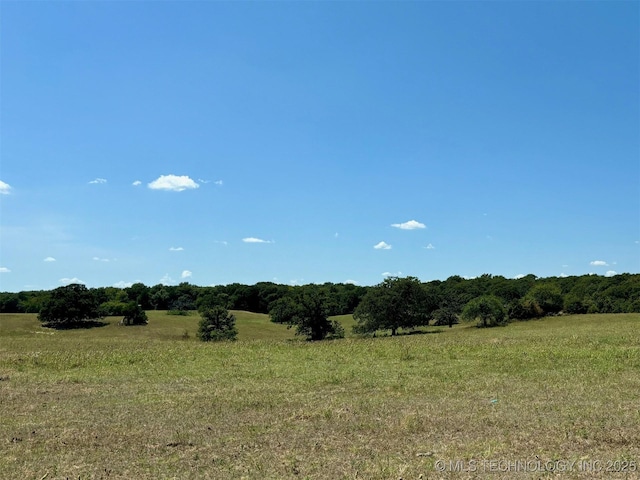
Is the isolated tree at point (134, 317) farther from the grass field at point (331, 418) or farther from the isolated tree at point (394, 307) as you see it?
the grass field at point (331, 418)

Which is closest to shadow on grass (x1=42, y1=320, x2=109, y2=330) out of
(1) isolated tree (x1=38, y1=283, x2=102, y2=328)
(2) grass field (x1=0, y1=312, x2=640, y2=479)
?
(1) isolated tree (x1=38, y1=283, x2=102, y2=328)

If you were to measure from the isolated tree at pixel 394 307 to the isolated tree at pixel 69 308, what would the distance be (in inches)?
2343

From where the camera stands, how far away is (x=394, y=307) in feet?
228

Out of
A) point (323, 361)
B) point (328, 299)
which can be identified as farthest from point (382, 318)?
point (323, 361)

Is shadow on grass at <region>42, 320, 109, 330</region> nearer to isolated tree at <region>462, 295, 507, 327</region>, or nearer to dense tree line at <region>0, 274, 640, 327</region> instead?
dense tree line at <region>0, 274, 640, 327</region>

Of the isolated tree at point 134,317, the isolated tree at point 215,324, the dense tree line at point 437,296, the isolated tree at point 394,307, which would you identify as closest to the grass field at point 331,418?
the isolated tree at point 394,307

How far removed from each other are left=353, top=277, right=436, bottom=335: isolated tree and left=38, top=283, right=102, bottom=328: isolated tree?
59516 millimetres

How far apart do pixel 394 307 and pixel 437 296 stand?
80.7 feet

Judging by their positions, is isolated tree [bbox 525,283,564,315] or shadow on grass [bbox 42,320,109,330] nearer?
isolated tree [bbox 525,283,564,315]

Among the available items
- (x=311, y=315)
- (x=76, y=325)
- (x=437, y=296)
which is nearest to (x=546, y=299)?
(x=437, y=296)

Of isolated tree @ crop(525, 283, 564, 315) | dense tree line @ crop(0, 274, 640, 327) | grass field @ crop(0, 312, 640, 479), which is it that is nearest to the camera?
grass field @ crop(0, 312, 640, 479)

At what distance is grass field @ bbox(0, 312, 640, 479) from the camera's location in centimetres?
942

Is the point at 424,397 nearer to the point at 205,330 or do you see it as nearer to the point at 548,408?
the point at 548,408

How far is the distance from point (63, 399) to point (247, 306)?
136817 millimetres
